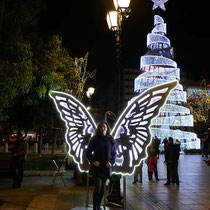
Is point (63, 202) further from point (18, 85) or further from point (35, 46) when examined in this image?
point (35, 46)

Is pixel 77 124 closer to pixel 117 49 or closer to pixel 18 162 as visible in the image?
pixel 117 49

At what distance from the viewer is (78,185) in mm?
9758

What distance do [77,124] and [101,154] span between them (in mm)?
1183

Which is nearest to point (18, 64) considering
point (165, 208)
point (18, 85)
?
point (18, 85)

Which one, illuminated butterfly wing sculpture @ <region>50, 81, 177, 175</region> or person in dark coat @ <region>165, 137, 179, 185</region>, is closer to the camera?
illuminated butterfly wing sculpture @ <region>50, 81, 177, 175</region>

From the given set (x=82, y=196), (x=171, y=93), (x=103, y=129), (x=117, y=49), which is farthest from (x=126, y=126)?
(x=171, y=93)

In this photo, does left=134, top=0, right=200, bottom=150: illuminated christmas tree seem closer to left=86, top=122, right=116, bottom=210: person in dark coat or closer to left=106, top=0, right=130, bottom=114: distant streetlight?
left=106, top=0, right=130, bottom=114: distant streetlight

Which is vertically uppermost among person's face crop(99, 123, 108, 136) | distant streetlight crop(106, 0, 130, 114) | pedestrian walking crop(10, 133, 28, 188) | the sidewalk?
distant streetlight crop(106, 0, 130, 114)

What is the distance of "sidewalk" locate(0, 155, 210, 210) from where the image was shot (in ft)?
22.3

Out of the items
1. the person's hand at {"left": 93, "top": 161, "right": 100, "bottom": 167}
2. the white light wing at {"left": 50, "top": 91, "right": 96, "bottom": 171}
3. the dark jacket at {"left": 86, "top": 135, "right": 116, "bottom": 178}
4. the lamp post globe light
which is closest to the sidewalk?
the lamp post globe light

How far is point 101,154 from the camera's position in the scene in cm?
553

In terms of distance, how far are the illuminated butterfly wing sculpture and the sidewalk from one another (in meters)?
1.33

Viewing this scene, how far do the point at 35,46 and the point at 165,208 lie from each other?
6.99 metres

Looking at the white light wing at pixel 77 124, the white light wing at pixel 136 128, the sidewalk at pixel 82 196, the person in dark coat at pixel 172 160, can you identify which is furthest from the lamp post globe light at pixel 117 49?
the person in dark coat at pixel 172 160
